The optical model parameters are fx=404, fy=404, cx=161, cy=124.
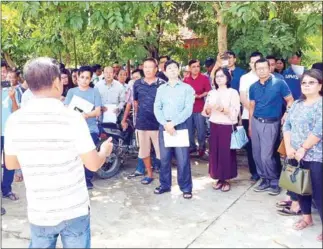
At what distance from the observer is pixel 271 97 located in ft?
13.8

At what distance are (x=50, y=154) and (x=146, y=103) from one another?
2845mm

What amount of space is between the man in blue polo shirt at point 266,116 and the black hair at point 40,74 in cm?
268

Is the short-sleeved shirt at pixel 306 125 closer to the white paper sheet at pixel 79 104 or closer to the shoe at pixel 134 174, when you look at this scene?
the white paper sheet at pixel 79 104

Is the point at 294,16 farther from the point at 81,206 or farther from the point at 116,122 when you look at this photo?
the point at 81,206

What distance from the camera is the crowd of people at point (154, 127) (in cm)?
208

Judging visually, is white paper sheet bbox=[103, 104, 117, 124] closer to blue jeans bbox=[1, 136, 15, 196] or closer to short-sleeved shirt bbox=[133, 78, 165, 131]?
short-sleeved shirt bbox=[133, 78, 165, 131]

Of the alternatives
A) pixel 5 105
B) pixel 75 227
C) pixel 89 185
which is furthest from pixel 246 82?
pixel 75 227

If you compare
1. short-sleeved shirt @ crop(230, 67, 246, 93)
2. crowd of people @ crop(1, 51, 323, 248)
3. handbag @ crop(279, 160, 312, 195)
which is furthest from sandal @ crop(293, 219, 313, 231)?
short-sleeved shirt @ crop(230, 67, 246, 93)

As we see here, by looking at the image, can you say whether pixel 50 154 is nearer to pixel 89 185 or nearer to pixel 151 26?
pixel 89 185

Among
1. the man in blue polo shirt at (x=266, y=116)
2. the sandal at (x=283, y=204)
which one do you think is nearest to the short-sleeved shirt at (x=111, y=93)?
the man in blue polo shirt at (x=266, y=116)

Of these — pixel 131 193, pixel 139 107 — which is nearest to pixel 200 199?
pixel 131 193

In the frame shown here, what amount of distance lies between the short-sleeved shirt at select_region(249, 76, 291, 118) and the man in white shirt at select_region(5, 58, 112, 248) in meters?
2.50

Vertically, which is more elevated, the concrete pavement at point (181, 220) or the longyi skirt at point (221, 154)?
the longyi skirt at point (221, 154)

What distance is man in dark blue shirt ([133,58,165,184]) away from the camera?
477 centimetres
